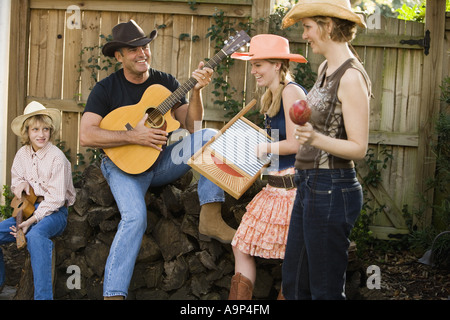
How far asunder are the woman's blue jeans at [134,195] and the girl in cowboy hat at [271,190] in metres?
0.38

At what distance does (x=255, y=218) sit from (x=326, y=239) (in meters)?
1.02

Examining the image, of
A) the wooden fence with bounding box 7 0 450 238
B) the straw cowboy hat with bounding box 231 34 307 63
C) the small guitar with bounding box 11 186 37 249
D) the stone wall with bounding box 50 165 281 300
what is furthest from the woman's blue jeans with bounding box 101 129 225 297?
the wooden fence with bounding box 7 0 450 238

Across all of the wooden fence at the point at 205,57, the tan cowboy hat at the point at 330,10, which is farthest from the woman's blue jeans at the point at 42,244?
the tan cowboy hat at the point at 330,10

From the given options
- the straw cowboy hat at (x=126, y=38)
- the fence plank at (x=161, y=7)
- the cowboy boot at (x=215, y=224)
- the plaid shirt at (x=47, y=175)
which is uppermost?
the fence plank at (x=161, y=7)

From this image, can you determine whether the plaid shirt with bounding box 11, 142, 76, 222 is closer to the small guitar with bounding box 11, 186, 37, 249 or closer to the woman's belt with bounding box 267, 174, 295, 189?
the small guitar with bounding box 11, 186, 37, 249

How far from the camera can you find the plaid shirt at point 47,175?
400 centimetres

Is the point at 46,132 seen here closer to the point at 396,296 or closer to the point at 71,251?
the point at 71,251

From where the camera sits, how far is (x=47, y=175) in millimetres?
4074

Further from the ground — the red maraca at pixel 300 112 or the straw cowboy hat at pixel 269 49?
the straw cowboy hat at pixel 269 49

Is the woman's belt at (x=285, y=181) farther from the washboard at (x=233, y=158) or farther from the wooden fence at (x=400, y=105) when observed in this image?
the wooden fence at (x=400, y=105)

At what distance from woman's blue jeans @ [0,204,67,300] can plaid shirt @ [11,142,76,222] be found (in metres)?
0.08

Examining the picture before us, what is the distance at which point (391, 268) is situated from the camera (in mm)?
5137

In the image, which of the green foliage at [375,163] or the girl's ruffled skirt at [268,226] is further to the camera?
the green foliage at [375,163]
